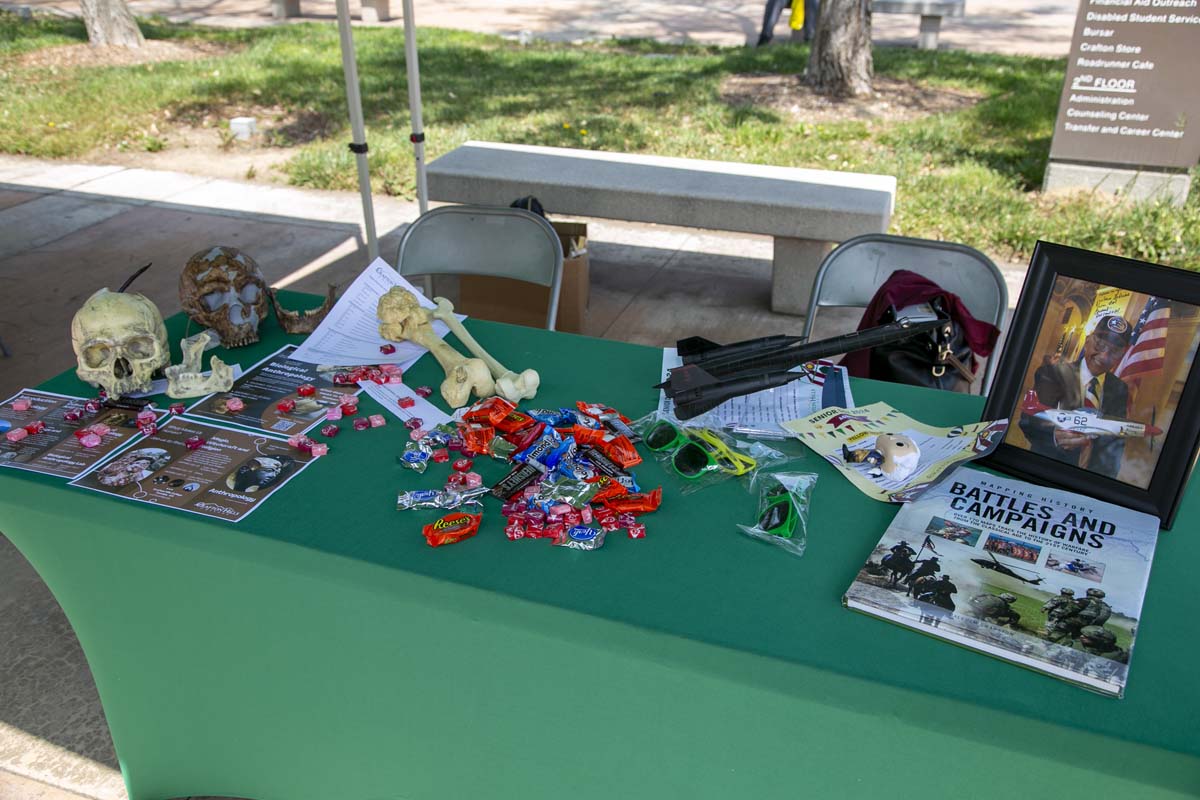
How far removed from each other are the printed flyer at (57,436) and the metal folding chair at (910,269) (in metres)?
1.65

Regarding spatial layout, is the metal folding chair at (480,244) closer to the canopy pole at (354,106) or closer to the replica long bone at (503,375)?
the replica long bone at (503,375)

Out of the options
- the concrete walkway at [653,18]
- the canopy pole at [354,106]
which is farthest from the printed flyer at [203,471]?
the concrete walkway at [653,18]

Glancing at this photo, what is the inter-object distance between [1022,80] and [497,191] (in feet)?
18.5

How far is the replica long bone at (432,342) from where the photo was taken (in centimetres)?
196

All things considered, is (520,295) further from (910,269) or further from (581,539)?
(581,539)

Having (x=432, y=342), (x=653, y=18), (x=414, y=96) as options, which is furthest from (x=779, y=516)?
(x=653, y=18)

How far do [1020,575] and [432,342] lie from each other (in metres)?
1.27

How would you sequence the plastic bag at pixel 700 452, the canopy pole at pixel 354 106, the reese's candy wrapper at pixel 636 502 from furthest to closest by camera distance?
the canopy pole at pixel 354 106
the plastic bag at pixel 700 452
the reese's candy wrapper at pixel 636 502

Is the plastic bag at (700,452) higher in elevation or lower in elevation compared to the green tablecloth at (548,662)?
higher

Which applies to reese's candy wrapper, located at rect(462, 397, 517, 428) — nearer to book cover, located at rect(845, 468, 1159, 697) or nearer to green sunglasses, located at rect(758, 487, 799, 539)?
green sunglasses, located at rect(758, 487, 799, 539)

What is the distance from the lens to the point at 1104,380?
1573 millimetres

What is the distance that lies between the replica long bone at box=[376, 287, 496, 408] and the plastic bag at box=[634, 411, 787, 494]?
1.14 ft

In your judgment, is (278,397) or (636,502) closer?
(636,502)

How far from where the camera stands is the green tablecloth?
4.11 ft
